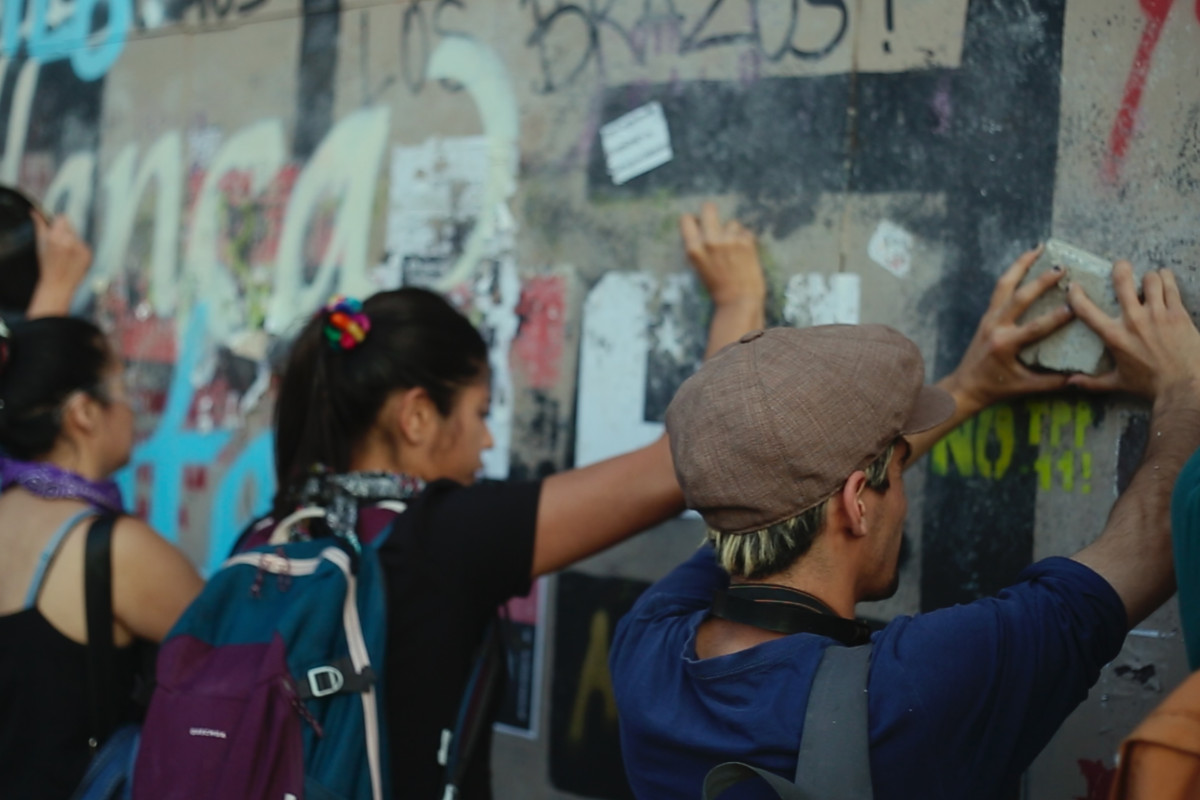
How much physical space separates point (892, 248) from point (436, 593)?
1.25m

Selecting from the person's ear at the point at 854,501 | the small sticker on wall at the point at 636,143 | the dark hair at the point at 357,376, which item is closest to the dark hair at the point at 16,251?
the dark hair at the point at 357,376

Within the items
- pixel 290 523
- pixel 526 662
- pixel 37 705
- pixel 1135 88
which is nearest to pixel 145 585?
pixel 37 705

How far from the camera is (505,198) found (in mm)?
2980

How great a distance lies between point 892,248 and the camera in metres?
2.46

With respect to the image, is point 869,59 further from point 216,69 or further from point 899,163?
point 216,69

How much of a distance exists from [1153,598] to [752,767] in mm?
628

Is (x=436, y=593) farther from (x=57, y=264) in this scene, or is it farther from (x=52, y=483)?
(x=57, y=264)

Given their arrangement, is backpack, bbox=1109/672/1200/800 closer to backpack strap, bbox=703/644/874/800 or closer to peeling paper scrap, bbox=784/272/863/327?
backpack strap, bbox=703/644/874/800

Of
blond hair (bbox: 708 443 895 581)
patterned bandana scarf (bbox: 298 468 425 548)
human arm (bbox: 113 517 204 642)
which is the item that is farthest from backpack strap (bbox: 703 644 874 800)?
human arm (bbox: 113 517 204 642)

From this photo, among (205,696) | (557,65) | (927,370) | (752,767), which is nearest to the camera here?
(752,767)

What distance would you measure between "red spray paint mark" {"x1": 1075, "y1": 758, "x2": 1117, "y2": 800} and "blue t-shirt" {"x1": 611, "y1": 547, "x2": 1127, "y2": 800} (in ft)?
2.86

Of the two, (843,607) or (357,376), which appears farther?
(357,376)

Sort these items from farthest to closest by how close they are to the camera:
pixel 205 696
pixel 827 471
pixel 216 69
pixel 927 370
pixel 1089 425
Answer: pixel 216 69, pixel 927 370, pixel 1089 425, pixel 205 696, pixel 827 471

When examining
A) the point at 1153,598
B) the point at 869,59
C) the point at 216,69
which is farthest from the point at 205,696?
the point at 216,69
